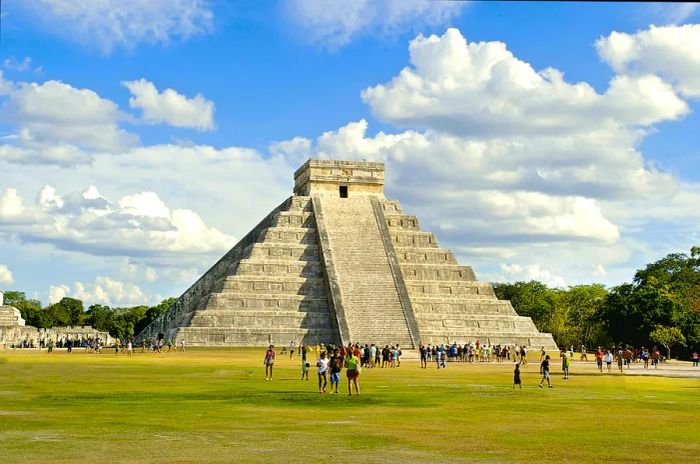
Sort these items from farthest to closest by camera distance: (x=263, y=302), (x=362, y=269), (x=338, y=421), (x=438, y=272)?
1. (x=438, y=272)
2. (x=362, y=269)
3. (x=263, y=302)
4. (x=338, y=421)

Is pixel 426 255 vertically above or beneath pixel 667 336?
above

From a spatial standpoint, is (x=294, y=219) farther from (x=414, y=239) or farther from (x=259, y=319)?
(x=259, y=319)

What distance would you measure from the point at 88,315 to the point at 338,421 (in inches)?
5529

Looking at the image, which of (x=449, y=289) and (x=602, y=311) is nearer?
(x=449, y=289)

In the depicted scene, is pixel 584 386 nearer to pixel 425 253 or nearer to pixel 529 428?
pixel 529 428

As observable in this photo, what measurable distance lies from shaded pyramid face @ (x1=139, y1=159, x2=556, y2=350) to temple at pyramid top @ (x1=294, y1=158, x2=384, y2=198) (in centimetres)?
8

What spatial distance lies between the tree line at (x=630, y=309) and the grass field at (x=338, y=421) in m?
39.1

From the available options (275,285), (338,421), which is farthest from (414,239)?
(338,421)

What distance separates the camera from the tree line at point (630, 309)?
216 ft

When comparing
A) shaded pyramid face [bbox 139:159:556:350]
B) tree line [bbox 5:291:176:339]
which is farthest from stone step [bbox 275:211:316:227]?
tree line [bbox 5:291:176:339]

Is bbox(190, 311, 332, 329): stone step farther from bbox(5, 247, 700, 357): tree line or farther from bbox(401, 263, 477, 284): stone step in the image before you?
bbox(5, 247, 700, 357): tree line

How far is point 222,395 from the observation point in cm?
2270

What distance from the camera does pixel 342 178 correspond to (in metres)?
66.6

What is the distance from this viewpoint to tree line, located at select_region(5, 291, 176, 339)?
13088 centimetres
